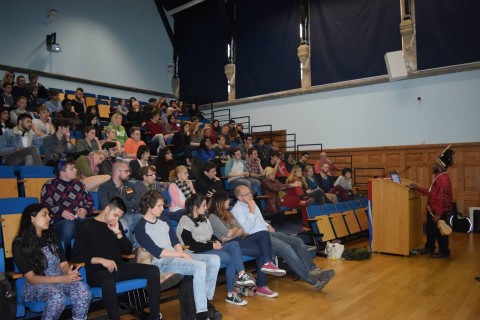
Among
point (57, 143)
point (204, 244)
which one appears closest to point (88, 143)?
point (57, 143)

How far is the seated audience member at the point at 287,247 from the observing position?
360cm

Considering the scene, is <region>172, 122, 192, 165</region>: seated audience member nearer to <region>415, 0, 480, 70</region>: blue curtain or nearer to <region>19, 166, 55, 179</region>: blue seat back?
<region>19, 166, 55, 179</region>: blue seat back

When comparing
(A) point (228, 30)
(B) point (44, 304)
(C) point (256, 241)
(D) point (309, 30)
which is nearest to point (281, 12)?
(D) point (309, 30)

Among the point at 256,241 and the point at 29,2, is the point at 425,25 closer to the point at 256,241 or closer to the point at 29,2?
the point at 256,241

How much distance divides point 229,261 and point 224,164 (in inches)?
142

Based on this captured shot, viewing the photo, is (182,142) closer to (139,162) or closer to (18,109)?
(139,162)

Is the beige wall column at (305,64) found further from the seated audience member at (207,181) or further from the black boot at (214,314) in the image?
the black boot at (214,314)

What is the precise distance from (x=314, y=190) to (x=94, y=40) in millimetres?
7808

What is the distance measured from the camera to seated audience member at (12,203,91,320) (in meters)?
2.44

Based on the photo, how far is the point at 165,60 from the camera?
41.8 ft

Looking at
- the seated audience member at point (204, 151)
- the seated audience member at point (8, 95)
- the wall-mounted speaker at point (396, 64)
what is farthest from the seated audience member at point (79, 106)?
the wall-mounted speaker at point (396, 64)

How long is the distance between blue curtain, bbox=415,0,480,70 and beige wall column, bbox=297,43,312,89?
8.72 feet

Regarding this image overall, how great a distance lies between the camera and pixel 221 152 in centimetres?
718

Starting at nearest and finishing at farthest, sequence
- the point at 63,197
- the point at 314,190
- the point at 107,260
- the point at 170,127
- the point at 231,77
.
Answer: the point at 107,260 < the point at 63,197 < the point at 314,190 < the point at 170,127 < the point at 231,77
